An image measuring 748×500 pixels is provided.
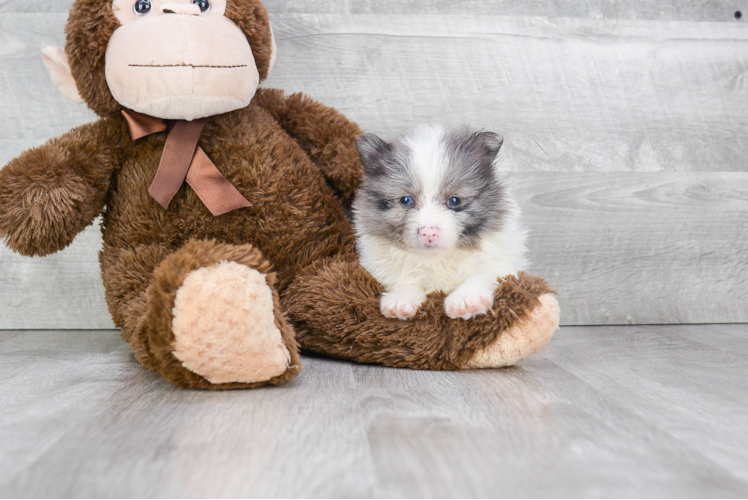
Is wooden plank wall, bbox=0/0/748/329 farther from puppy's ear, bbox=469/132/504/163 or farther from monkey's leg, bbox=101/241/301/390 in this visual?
monkey's leg, bbox=101/241/301/390

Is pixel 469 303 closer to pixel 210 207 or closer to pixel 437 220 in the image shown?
pixel 437 220

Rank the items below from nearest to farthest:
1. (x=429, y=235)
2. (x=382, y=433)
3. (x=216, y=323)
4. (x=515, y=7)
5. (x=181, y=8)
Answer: (x=382, y=433) < (x=216, y=323) < (x=429, y=235) < (x=181, y=8) < (x=515, y=7)

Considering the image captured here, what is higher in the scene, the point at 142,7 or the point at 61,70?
the point at 142,7

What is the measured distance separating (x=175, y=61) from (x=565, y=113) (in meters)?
1.07

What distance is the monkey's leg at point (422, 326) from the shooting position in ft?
4.03

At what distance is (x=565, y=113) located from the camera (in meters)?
1.78

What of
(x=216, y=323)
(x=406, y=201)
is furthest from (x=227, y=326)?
(x=406, y=201)

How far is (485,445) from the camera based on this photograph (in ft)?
2.83

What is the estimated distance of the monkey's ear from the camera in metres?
1.37

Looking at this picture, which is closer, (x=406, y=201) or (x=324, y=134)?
(x=406, y=201)

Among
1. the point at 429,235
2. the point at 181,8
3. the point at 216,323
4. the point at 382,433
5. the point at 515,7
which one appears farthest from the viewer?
the point at 515,7

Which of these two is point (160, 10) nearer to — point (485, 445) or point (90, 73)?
point (90, 73)

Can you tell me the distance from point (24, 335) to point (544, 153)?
149 cm

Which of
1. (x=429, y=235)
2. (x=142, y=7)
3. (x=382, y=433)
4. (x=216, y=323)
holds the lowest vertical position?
(x=382, y=433)
